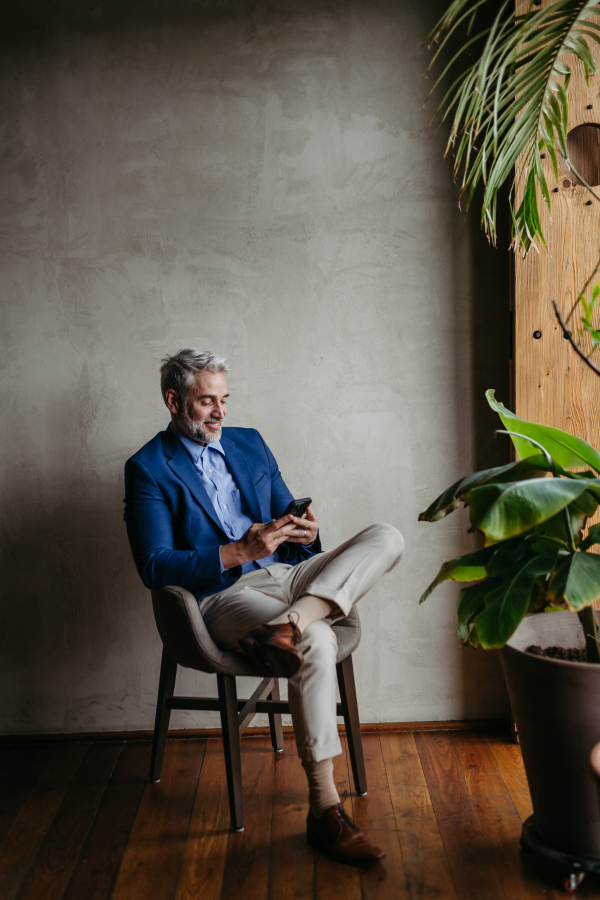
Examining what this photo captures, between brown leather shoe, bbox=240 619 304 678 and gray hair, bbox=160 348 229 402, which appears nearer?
brown leather shoe, bbox=240 619 304 678

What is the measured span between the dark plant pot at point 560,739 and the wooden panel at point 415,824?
0.94ft

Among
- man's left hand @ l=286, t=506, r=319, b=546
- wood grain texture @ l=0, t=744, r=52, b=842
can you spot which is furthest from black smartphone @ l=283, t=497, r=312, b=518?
wood grain texture @ l=0, t=744, r=52, b=842

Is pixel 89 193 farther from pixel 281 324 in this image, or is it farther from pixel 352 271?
pixel 352 271

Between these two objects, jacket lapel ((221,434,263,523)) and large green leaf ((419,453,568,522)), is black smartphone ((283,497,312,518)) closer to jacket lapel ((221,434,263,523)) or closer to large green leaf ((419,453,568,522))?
jacket lapel ((221,434,263,523))

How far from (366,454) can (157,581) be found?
946mm

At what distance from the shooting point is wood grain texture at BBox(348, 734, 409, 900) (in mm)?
1651

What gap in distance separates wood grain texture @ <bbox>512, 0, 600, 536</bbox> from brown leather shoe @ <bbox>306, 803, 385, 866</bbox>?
131 cm

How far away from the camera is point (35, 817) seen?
2020 mm

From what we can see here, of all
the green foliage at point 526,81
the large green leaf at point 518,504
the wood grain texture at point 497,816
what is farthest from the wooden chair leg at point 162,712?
the green foliage at point 526,81

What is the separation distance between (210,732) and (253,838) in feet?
2.26

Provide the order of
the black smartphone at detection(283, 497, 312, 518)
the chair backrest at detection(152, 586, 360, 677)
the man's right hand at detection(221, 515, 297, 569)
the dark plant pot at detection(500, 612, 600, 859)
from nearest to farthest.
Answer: the dark plant pot at detection(500, 612, 600, 859) < the chair backrest at detection(152, 586, 360, 677) < the man's right hand at detection(221, 515, 297, 569) < the black smartphone at detection(283, 497, 312, 518)

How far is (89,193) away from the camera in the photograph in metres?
2.48

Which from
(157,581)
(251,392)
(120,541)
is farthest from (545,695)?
(120,541)

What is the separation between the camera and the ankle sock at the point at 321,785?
175 centimetres
